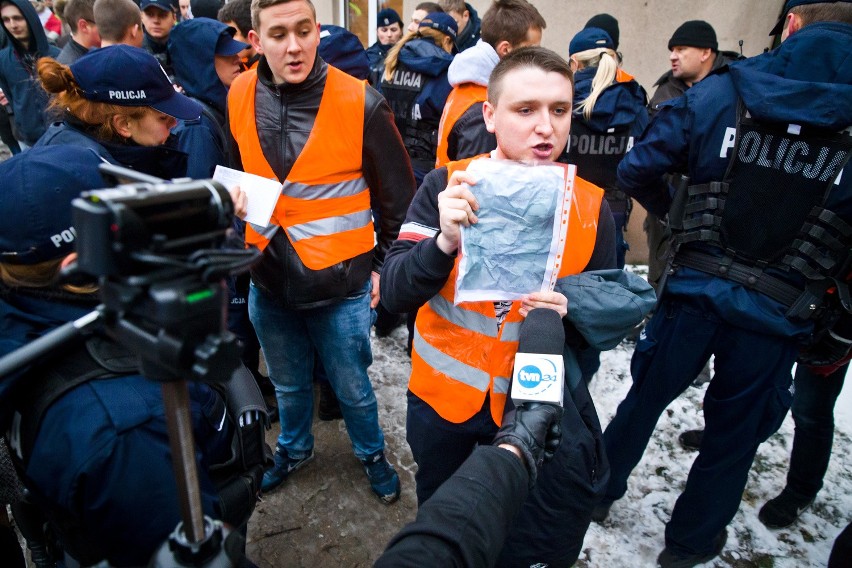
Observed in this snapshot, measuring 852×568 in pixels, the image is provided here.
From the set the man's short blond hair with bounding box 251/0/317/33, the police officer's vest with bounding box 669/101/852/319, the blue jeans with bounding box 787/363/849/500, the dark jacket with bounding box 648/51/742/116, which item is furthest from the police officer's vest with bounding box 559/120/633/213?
the man's short blond hair with bounding box 251/0/317/33

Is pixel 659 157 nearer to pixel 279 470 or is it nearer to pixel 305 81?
pixel 305 81

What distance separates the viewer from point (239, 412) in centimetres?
168

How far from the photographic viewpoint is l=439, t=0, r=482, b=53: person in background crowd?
18.2 ft

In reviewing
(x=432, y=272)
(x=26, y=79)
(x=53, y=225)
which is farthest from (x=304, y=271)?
(x=26, y=79)

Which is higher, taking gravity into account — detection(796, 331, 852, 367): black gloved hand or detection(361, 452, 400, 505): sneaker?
detection(796, 331, 852, 367): black gloved hand

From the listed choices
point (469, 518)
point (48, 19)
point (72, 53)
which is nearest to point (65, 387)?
point (469, 518)

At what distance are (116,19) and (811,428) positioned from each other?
196 inches

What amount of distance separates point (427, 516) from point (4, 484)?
4.29 ft

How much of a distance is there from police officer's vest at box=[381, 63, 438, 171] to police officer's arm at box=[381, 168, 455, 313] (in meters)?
2.74

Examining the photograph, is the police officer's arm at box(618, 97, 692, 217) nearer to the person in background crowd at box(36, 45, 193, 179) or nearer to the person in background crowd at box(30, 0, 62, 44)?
the person in background crowd at box(36, 45, 193, 179)

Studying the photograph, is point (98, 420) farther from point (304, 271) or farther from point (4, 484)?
point (304, 271)

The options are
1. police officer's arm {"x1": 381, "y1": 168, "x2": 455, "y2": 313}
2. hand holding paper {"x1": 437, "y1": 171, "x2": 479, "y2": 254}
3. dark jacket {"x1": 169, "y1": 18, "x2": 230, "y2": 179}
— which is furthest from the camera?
dark jacket {"x1": 169, "y1": 18, "x2": 230, "y2": 179}

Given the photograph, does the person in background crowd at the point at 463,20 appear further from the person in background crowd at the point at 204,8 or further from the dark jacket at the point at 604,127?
the dark jacket at the point at 604,127

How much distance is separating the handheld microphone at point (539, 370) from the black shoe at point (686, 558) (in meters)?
1.84
